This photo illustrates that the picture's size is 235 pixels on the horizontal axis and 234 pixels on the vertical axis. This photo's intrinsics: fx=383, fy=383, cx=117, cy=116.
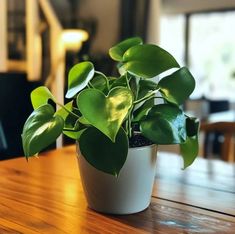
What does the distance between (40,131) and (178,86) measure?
28 cm

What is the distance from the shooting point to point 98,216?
2.47 ft

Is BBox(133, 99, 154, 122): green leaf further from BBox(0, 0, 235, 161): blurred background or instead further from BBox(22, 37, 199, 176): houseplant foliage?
BBox(0, 0, 235, 161): blurred background

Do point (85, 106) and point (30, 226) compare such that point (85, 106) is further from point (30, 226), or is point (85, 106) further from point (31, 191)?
point (31, 191)

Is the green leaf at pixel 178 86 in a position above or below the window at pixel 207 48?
above

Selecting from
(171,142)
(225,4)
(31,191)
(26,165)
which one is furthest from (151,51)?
(225,4)

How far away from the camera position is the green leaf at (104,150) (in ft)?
2.19

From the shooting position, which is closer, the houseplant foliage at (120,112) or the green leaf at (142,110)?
the houseplant foliage at (120,112)

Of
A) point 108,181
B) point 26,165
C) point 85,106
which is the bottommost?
point 26,165

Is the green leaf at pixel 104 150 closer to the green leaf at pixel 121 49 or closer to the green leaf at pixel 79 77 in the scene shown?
the green leaf at pixel 79 77

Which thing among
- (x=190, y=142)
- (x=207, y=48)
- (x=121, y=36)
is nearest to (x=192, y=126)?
(x=190, y=142)

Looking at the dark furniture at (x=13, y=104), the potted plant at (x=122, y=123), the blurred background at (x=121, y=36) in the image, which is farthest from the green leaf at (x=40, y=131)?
the blurred background at (x=121, y=36)

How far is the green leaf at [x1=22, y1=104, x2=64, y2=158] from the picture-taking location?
0.69 m

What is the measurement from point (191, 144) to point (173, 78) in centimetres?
16

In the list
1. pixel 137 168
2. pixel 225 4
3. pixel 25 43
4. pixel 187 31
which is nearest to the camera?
pixel 137 168
